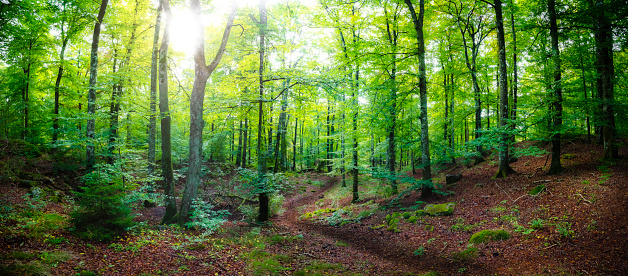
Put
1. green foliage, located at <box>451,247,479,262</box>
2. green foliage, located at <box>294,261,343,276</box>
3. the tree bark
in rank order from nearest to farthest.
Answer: green foliage, located at <box>294,261,343,276</box> < green foliage, located at <box>451,247,479,262</box> < the tree bark

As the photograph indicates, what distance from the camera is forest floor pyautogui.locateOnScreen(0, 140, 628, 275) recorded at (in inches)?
203

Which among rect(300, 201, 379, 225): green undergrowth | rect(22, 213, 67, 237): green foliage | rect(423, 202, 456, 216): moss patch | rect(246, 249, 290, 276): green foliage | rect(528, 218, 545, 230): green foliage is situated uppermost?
rect(22, 213, 67, 237): green foliage

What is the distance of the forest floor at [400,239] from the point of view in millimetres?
5156

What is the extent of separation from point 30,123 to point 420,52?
2113cm

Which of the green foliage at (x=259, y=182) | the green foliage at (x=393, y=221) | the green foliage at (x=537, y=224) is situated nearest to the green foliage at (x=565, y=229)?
the green foliage at (x=537, y=224)

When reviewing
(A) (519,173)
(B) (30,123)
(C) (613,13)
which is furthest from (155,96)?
(C) (613,13)

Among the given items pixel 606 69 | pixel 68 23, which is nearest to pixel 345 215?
pixel 606 69

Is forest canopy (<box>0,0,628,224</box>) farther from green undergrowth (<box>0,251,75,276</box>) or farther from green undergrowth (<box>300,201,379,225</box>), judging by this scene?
green undergrowth (<box>0,251,75,276</box>)

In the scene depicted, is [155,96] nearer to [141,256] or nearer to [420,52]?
[141,256]

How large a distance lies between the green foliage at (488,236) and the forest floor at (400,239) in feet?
0.50

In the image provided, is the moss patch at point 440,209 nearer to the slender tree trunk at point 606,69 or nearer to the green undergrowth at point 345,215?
the green undergrowth at point 345,215

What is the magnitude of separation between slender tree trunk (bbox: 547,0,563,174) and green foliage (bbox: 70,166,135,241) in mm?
12788

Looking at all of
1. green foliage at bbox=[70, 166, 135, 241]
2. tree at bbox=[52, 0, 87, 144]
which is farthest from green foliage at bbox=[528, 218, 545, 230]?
tree at bbox=[52, 0, 87, 144]

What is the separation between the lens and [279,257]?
6.98 meters
